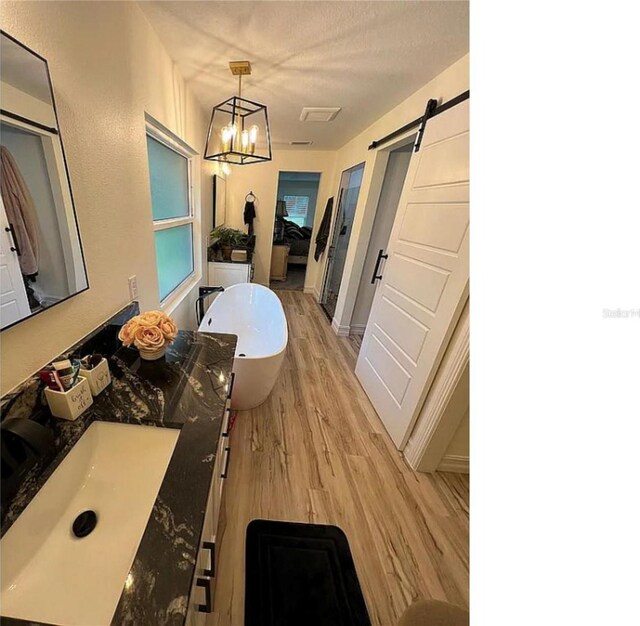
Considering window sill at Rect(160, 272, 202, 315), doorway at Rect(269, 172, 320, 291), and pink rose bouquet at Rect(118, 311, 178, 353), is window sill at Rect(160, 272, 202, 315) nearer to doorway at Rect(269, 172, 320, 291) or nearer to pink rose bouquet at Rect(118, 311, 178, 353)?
pink rose bouquet at Rect(118, 311, 178, 353)

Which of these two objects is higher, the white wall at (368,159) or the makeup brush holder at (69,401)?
the white wall at (368,159)

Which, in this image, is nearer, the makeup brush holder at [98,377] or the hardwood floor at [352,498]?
the makeup brush holder at [98,377]

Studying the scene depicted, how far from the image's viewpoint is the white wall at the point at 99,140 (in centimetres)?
76

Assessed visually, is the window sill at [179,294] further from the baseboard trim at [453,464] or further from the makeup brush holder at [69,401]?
the baseboard trim at [453,464]

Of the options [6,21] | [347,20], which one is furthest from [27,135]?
[347,20]

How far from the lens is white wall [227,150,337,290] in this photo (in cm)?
423

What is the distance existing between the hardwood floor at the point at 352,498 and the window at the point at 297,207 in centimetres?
690

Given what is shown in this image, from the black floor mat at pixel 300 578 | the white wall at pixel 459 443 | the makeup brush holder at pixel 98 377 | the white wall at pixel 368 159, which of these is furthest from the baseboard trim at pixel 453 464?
the white wall at pixel 368 159

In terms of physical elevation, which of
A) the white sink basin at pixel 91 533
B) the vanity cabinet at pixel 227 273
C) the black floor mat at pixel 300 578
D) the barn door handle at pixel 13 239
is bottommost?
the black floor mat at pixel 300 578

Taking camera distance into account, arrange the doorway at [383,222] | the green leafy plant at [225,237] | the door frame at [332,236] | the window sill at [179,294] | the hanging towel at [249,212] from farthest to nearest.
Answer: the hanging towel at [249,212]
the green leafy plant at [225,237]
the door frame at [332,236]
the doorway at [383,222]
the window sill at [179,294]

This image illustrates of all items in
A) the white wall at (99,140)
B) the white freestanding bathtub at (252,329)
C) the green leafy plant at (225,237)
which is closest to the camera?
the white wall at (99,140)
